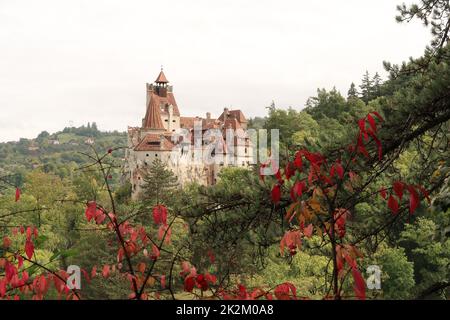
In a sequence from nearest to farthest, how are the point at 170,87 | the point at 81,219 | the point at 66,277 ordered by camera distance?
the point at 66,277 < the point at 81,219 < the point at 170,87

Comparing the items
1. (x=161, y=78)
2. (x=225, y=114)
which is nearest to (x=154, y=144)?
(x=225, y=114)

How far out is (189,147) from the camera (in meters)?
60.7

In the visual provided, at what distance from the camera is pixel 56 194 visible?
6250cm

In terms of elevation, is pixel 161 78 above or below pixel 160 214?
above

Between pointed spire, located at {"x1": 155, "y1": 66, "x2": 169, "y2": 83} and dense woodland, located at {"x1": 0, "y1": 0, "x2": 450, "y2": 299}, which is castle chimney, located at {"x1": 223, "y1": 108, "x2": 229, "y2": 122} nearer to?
pointed spire, located at {"x1": 155, "y1": 66, "x2": 169, "y2": 83}

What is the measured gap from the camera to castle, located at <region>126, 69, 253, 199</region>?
56219 mm

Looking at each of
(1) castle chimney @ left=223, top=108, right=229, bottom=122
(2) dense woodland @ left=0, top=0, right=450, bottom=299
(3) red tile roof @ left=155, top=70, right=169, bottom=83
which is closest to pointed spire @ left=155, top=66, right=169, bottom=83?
(3) red tile roof @ left=155, top=70, right=169, bottom=83

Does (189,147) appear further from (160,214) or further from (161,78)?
(160,214)

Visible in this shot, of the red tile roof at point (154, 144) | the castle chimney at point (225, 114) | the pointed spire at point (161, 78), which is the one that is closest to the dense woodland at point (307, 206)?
the red tile roof at point (154, 144)

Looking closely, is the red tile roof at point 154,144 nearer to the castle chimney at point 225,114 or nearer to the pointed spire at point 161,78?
the castle chimney at point 225,114
